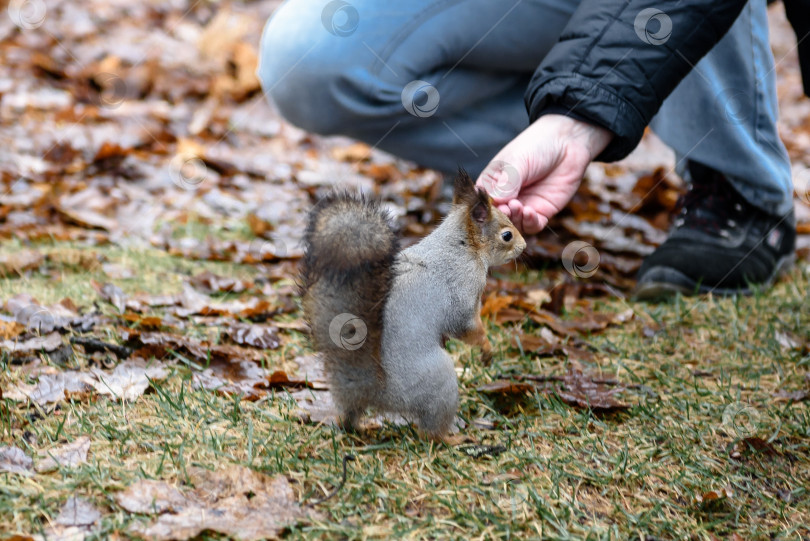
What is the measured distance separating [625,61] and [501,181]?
0.65 meters

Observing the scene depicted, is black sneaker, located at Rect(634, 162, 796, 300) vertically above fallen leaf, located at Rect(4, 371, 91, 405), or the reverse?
black sneaker, located at Rect(634, 162, 796, 300)

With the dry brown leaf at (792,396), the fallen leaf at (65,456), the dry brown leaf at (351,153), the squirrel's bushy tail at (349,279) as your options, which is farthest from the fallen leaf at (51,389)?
the dry brown leaf at (351,153)

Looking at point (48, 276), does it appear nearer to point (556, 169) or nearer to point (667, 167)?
point (556, 169)

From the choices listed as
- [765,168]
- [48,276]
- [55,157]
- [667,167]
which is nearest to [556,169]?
[765,168]

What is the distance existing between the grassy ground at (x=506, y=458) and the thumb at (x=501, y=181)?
1.89 ft

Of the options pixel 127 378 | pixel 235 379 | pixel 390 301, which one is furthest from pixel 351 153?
pixel 390 301

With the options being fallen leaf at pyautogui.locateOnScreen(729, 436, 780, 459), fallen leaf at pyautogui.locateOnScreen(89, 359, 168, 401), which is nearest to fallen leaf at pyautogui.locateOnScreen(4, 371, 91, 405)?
fallen leaf at pyautogui.locateOnScreen(89, 359, 168, 401)

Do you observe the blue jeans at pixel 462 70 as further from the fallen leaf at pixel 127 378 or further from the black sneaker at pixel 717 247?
the fallen leaf at pixel 127 378

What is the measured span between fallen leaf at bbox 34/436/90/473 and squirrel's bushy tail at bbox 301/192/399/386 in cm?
61

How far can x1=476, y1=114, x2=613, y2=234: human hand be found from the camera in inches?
91.5

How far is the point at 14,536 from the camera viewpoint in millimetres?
1450

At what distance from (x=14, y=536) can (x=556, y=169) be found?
1.89 metres

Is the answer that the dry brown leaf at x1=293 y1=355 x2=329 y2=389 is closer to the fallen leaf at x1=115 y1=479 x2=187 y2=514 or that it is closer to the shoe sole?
the fallen leaf at x1=115 y1=479 x2=187 y2=514

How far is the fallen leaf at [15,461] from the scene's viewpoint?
5.57 feet
